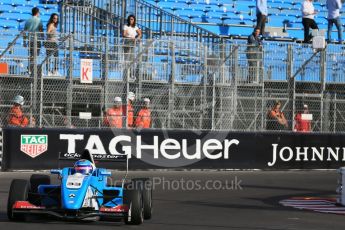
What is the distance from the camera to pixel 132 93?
70.5 feet

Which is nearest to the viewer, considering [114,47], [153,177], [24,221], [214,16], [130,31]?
[24,221]

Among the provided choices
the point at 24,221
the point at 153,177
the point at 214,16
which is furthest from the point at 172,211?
the point at 214,16

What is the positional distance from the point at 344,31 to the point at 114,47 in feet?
41.9

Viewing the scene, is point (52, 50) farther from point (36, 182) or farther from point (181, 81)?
point (36, 182)

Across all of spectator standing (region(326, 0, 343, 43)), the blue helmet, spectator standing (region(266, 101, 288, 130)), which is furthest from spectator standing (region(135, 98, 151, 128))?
the blue helmet

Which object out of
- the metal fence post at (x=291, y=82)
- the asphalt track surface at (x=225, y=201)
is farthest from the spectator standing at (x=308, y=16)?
the asphalt track surface at (x=225, y=201)

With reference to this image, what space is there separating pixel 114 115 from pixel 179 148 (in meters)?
2.00

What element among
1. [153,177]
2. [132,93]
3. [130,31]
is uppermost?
[130,31]

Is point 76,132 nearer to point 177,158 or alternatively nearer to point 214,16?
point 177,158

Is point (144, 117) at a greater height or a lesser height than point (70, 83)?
lesser

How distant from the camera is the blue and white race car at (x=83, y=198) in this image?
11164 millimetres

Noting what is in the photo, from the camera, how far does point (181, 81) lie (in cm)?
2192

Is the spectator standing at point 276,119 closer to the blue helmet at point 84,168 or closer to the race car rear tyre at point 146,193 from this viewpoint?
the race car rear tyre at point 146,193

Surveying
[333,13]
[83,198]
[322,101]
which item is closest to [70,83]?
[322,101]
